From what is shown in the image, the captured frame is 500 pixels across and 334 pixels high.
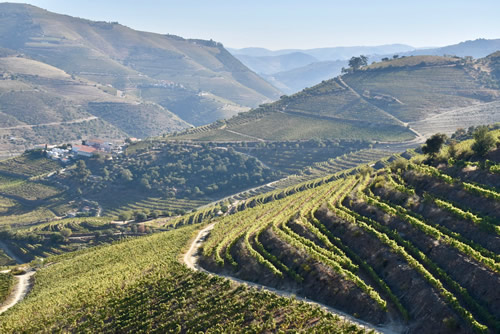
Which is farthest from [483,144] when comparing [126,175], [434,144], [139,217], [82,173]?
[82,173]

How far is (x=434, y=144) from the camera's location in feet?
203

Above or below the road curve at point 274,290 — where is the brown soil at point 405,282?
above

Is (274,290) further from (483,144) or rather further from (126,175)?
(126,175)

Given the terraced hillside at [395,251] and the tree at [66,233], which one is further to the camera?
the tree at [66,233]

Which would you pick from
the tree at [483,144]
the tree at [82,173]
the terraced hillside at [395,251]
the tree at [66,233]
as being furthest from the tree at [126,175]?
the tree at [483,144]

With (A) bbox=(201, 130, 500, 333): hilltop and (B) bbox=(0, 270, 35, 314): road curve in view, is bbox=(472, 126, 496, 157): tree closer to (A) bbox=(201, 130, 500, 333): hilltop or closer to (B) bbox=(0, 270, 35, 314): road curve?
(A) bbox=(201, 130, 500, 333): hilltop

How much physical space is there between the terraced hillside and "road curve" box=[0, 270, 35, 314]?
33233mm

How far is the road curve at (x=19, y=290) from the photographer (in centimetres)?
6719

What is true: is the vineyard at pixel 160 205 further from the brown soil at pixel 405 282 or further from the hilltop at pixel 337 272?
the brown soil at pixel 405 282

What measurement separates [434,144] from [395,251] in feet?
86.7

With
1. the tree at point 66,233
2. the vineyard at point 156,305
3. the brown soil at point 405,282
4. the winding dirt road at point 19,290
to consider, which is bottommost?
the tree at point 66,233

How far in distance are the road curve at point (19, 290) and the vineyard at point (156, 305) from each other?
9.01 feet

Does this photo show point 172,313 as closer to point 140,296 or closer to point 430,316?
point 140,296

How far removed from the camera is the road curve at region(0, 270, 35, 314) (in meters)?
67.2
